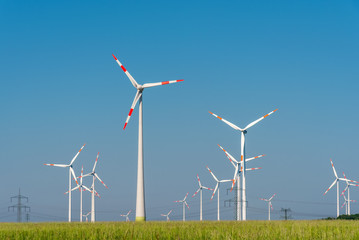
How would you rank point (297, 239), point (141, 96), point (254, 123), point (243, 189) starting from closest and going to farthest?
point (297, 239), point (141, 96), point (243, 189), point (254, 123)

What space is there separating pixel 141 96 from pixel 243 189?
20818 millimetres

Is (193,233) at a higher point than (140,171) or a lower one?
lower

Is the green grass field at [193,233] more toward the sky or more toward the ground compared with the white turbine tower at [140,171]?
more toward the ground

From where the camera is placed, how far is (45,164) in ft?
359

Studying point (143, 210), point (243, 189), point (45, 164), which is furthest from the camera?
point (45, 164)

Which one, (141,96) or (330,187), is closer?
(141,96)

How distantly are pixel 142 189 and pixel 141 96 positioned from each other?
41.7 feet

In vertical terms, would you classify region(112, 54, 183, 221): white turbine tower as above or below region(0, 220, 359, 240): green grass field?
above

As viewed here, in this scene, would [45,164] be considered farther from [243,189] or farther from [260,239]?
[260,239]

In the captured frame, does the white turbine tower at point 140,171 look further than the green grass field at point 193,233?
Yes

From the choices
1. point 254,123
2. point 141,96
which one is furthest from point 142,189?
point 254,123

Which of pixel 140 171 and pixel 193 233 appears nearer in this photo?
pixel 193 233

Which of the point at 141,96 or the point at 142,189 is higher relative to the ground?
the point at 141,96

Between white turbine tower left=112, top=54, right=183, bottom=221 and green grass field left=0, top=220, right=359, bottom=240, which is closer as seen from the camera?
green grass field left=0, top=220, right=359, bottom=240
